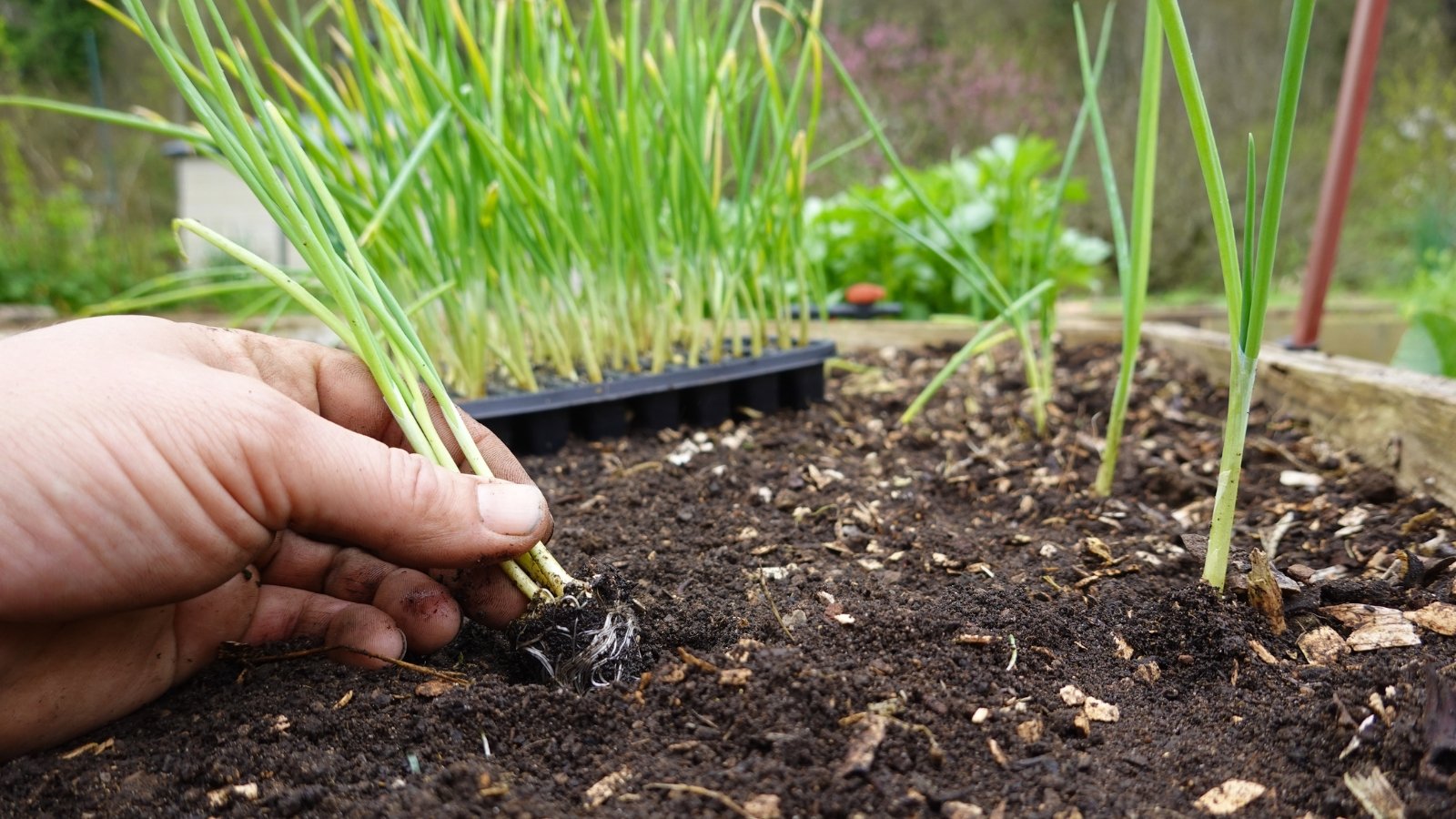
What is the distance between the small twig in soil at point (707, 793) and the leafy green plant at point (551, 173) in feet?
2.51

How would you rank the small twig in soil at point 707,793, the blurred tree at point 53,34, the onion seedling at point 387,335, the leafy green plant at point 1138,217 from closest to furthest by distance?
the small twig in soil at point 707,793 → the onion seedling at point 387,335 → the leafy green plant at point 1138,217 → the blurred tree at point 53,34

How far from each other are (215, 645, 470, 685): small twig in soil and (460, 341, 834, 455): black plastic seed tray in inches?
20.1

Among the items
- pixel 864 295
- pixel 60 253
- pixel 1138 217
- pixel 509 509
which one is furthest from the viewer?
pixel 60 253

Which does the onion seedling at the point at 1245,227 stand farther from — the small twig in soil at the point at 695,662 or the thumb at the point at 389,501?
the thumb at the point at 389,501

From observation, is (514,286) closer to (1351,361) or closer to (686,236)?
(686,236)

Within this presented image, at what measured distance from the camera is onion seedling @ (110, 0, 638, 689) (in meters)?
0.67

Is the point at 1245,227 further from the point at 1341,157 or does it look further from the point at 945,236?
the point at 945,236

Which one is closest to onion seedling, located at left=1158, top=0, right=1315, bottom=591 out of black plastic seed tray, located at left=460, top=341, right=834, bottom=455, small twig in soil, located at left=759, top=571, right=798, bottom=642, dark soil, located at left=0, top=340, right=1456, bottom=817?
dark soil, located at left=0, top=340, right=1456, bottom=817

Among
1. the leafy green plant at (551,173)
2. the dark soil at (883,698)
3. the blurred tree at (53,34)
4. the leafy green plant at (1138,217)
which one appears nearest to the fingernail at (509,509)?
the dark soil at (883,698)

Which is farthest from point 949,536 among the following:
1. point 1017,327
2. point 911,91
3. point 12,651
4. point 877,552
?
point 911,91

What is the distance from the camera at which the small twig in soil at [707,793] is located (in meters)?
0.54

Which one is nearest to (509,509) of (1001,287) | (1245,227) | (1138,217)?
(1245,227)

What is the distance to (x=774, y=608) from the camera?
78cm

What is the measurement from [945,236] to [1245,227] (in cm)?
181
